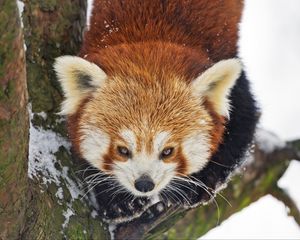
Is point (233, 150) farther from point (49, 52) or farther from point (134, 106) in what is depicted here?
point (49, 52)

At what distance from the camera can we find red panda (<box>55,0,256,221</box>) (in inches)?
115

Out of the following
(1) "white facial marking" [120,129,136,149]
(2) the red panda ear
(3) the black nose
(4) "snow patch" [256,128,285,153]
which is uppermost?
(2) the red panda ear

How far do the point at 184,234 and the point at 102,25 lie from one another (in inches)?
56.3

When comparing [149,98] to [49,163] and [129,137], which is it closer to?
[129,137]

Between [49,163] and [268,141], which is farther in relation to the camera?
[268,141]

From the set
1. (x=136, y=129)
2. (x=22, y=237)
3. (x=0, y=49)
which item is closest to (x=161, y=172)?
(x=136, y=129)

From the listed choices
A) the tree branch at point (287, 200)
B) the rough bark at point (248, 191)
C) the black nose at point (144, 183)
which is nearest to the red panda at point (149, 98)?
the black nose at point (144, 183)

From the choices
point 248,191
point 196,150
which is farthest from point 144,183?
point 248,191

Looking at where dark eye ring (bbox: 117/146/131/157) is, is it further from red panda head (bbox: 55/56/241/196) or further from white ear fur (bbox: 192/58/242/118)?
white ear fur (bbox: 192/58/242/118)

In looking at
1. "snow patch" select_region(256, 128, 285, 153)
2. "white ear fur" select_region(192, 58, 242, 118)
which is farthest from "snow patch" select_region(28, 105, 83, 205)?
"snow patch" select_region(256, 128, 285, 153)

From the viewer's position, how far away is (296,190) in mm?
5809

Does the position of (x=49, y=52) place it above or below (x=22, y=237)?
above

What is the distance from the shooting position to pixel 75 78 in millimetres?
2998

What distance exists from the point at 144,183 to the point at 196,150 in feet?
1.05
